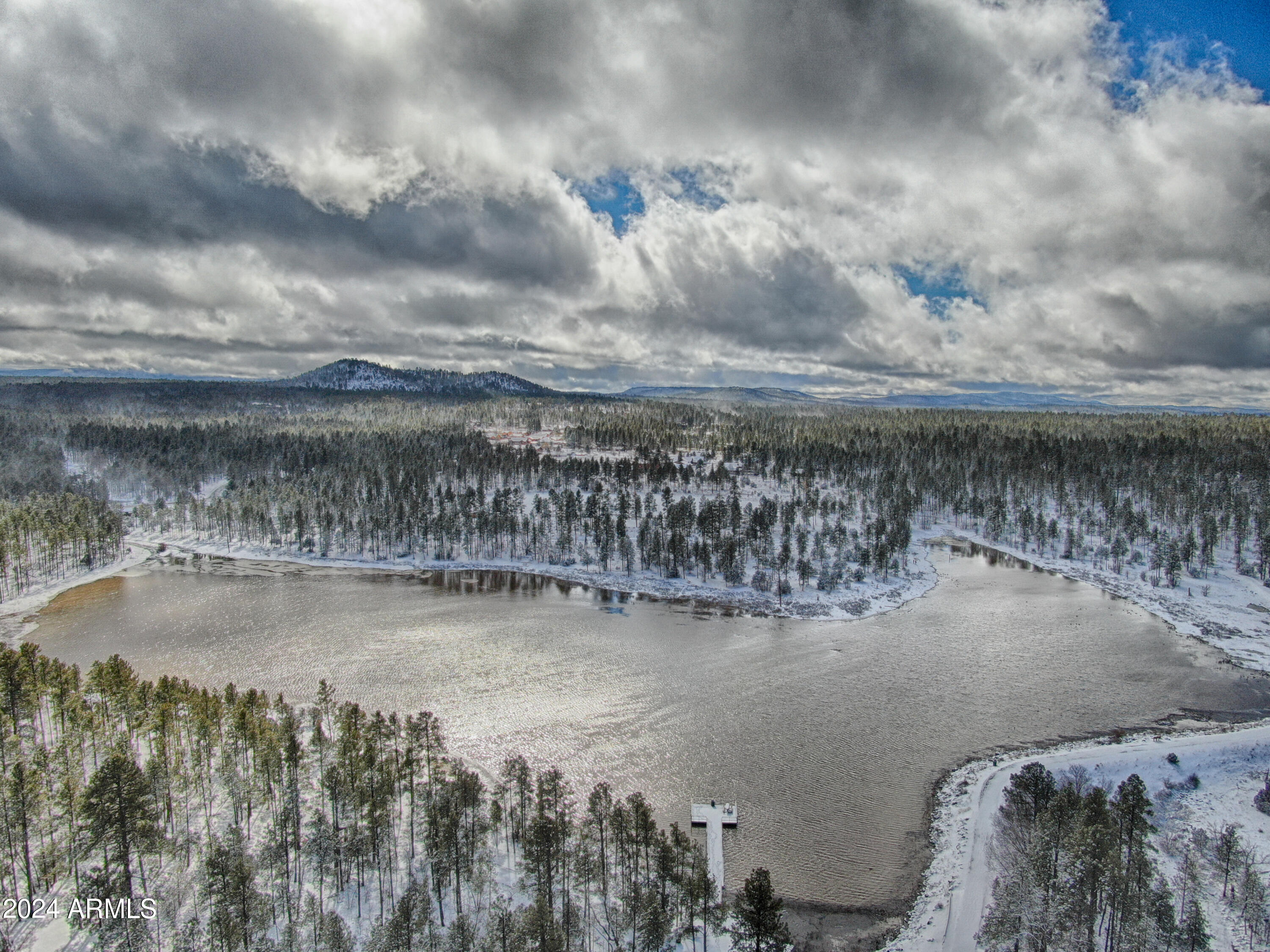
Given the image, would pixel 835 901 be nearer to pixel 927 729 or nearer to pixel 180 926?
pixel 927 729

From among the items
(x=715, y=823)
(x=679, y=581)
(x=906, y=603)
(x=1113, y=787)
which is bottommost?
(x=679, y=581)

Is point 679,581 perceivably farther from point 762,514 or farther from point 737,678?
point 737,678

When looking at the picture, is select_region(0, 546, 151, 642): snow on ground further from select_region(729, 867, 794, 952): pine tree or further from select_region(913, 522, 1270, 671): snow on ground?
select_region(913, 522, 1270, 671): snow on ground

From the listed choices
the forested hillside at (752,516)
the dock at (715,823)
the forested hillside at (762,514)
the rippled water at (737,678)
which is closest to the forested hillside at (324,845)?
the dock at (715,823)

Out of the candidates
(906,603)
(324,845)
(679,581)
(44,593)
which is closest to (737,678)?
(906,603)

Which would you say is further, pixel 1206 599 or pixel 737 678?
pixel 1206 599

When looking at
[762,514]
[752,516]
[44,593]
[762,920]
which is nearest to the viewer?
[762,920]
